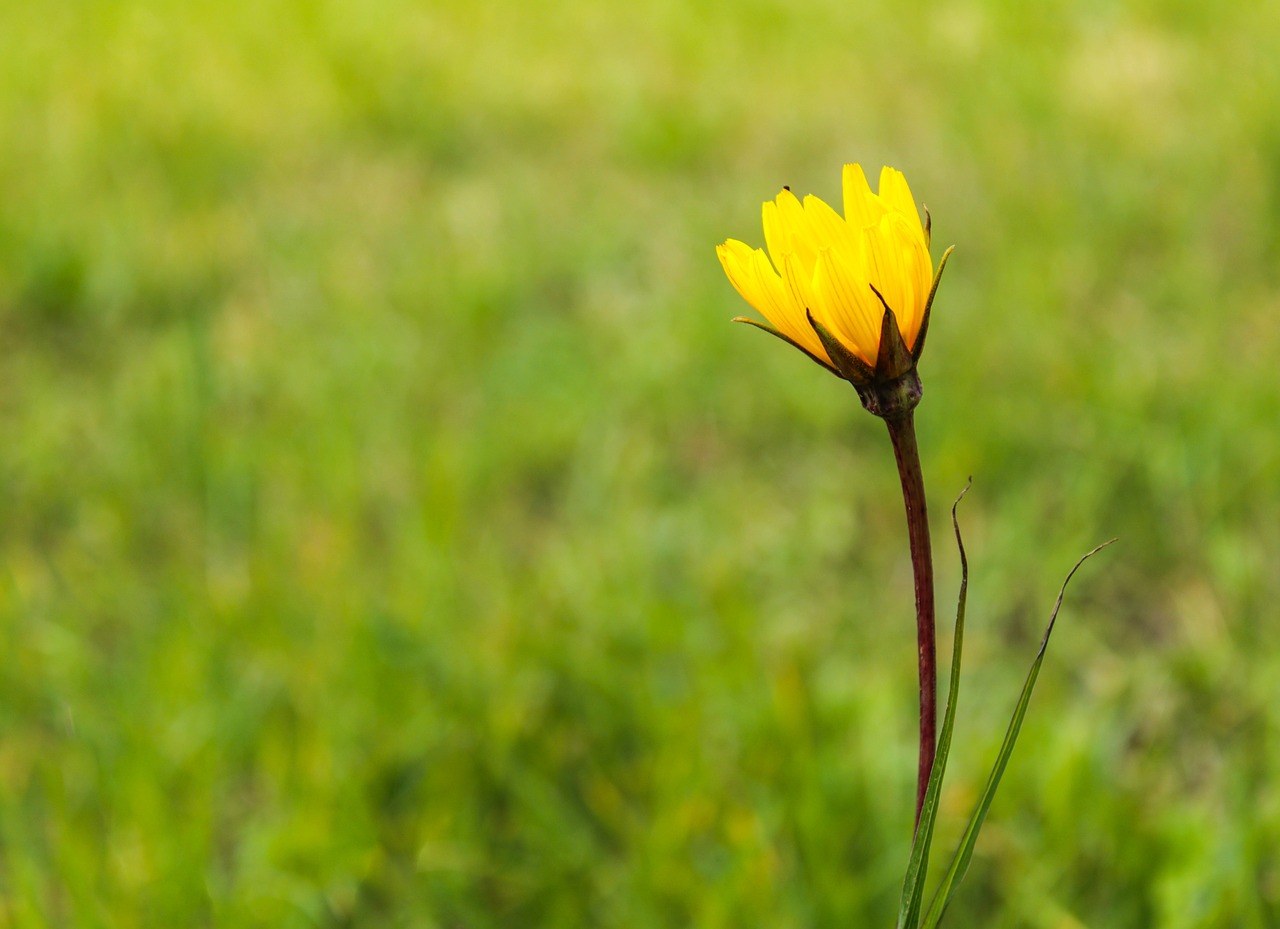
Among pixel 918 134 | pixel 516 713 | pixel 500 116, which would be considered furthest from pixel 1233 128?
pixel 516 713

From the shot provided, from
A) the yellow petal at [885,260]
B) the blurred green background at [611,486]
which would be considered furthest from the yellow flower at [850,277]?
the blurred green background at [611,486]

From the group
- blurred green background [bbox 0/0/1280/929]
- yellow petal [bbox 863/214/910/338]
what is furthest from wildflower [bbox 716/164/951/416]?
blurred green background [bbox 0/0/1280/929]

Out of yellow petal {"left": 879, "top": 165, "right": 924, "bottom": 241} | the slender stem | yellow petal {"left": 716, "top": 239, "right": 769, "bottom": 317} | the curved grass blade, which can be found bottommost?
the curved grass blade

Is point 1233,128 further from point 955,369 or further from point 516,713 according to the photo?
point 516,713

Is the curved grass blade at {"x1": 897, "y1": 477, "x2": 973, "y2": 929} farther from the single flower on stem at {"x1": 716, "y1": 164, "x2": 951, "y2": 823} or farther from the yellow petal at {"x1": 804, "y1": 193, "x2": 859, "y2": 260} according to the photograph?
the yellow petal at {"x1": 804, "y1": 193, "x2": 859, "y2": 260}

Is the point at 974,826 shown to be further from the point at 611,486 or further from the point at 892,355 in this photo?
the point at 611,486

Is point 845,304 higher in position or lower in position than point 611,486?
lower

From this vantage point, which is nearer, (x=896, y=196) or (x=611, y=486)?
(x=896, y=196)

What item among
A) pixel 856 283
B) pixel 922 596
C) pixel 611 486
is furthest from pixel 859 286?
pixel 611 486
